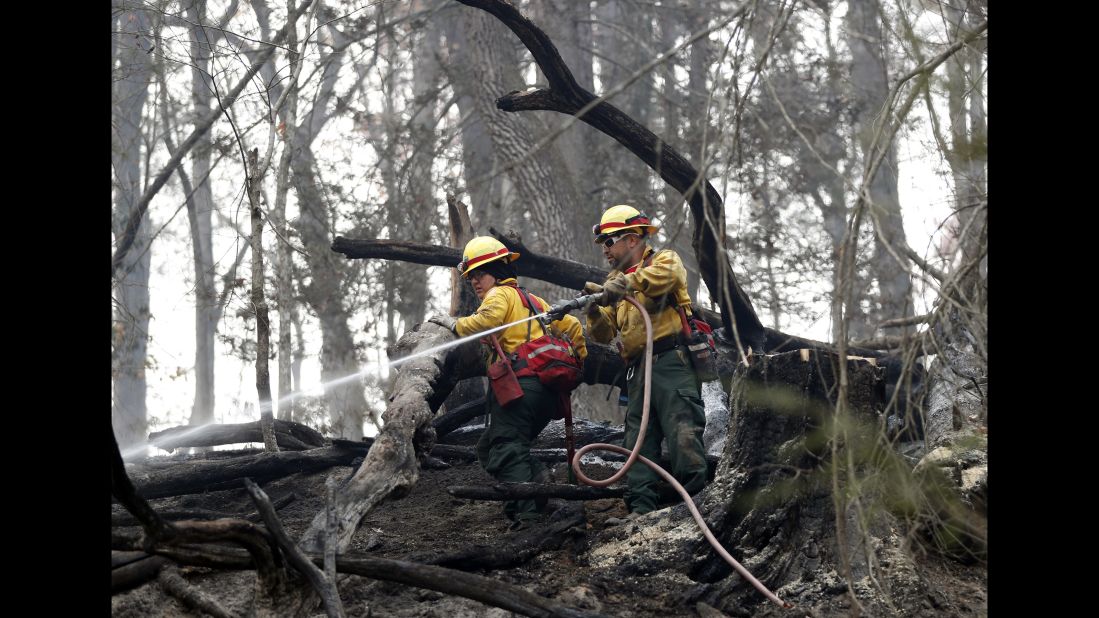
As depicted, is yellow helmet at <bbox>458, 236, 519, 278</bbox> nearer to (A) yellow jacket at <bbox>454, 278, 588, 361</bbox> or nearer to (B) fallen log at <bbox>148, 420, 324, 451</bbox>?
(A) yellow jacket at <bbox>454, 278, 588, 361</bbox>

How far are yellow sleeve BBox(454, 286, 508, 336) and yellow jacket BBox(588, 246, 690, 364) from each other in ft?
2.10

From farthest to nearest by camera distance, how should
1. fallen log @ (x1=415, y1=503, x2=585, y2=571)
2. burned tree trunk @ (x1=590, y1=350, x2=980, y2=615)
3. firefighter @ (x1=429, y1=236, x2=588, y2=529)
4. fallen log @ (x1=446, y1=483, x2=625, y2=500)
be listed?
firefighter @ (x1=429, y1=236, x2=588, y2=529), fallen log @ (x1=446, y1=483, x2=625, y2=500), fallen log @ (x1=415, y1=503, x2=585, y2=571), burned tree trunk @ (x1=590, y1=350, x2=980, y2=615)

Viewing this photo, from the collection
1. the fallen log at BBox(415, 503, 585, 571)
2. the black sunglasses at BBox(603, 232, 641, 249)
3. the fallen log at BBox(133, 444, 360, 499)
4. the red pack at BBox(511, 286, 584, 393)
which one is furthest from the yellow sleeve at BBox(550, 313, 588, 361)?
the fallen log at BBox(133, 444, 360, 499)

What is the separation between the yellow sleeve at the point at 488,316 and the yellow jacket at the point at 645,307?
2.10ft

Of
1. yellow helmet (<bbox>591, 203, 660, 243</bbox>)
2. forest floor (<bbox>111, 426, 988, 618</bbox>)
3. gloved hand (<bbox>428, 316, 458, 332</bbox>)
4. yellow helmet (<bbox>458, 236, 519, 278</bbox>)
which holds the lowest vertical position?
forest floor (<bbox>111, 426, 988, 618</bbox>)

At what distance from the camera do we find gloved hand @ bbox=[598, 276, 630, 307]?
6.20m

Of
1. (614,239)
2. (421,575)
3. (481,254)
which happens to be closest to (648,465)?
(614,239)

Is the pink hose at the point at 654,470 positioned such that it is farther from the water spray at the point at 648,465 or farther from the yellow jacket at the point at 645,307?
the yellow jacket at the point at 645,307

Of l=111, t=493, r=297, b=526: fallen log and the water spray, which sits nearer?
the water spray

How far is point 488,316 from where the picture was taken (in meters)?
6.75

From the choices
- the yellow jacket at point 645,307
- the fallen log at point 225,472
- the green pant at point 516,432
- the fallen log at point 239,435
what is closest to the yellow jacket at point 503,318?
the green pant at point 516,432

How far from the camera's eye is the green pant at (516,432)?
22.4 ft

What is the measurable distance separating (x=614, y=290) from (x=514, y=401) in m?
1.26
